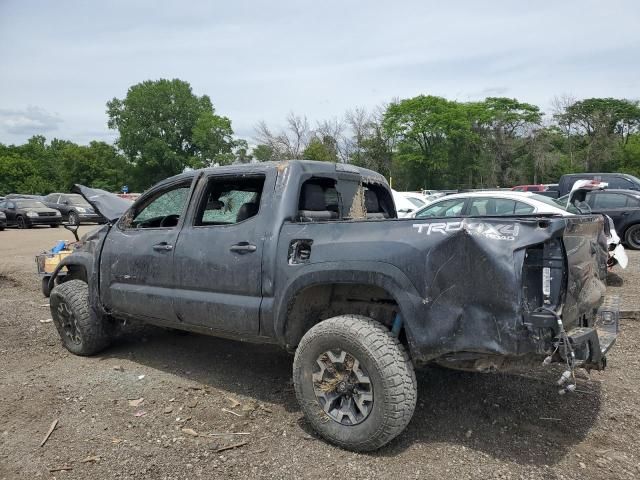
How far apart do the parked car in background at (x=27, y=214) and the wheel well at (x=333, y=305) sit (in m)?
23.5

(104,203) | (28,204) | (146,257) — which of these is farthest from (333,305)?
(28,204)

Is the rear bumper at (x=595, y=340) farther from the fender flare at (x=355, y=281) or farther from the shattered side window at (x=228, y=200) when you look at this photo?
the shattered side window at (x=228, y=200)

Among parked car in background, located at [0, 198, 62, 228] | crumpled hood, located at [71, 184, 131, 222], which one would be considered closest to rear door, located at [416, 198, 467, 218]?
crumpled hood, located at [71, 184, 131, 222]

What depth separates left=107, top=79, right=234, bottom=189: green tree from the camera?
6675 centimetres

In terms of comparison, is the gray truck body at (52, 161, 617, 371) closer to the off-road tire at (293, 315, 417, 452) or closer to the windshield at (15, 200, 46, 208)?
the off-road tire at (293, 315, 417, 452)

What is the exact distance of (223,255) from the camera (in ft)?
12.7

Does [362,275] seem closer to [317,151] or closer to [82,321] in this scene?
[82,321]

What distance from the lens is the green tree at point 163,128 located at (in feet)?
219

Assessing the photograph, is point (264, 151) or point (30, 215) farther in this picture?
point (264, 151)

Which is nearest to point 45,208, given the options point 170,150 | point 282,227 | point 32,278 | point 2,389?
point 32,278

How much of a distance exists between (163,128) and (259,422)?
70081 millimetres

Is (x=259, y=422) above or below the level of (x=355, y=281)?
below

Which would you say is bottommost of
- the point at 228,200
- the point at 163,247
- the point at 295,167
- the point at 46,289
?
the point at 46,289

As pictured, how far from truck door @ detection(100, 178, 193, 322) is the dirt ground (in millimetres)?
643
